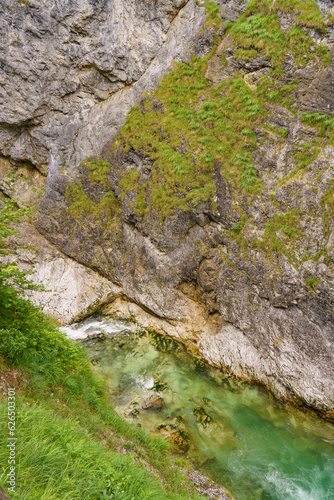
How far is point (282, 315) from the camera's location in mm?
11930

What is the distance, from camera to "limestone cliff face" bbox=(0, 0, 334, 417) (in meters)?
11.9

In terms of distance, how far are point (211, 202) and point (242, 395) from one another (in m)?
9.36

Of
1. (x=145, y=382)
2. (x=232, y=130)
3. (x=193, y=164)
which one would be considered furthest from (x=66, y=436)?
(x=232, y=130)

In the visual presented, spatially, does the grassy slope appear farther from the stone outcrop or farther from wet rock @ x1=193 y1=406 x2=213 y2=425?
the stone outcrop

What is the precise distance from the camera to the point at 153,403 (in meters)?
10.8

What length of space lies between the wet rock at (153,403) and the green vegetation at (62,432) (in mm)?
2253

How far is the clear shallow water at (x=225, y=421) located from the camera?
8.72m

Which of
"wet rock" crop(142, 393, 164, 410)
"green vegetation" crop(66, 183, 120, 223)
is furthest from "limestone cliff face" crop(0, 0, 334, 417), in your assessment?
"wet rock" crop(142, 393, 164, 410)

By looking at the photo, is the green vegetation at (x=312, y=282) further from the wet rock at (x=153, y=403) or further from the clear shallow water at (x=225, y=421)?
the wet rock at (x=153, y=403)

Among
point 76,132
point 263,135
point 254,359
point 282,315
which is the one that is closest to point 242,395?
point 254,359

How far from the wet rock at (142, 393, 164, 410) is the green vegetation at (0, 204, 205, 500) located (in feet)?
7.39

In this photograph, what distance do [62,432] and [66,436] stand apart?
0.15 metres

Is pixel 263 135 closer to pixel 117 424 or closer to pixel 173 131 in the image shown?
pixel 173 131

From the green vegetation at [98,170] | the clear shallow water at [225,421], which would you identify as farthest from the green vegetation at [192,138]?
the clear shallow water at [225,421]
